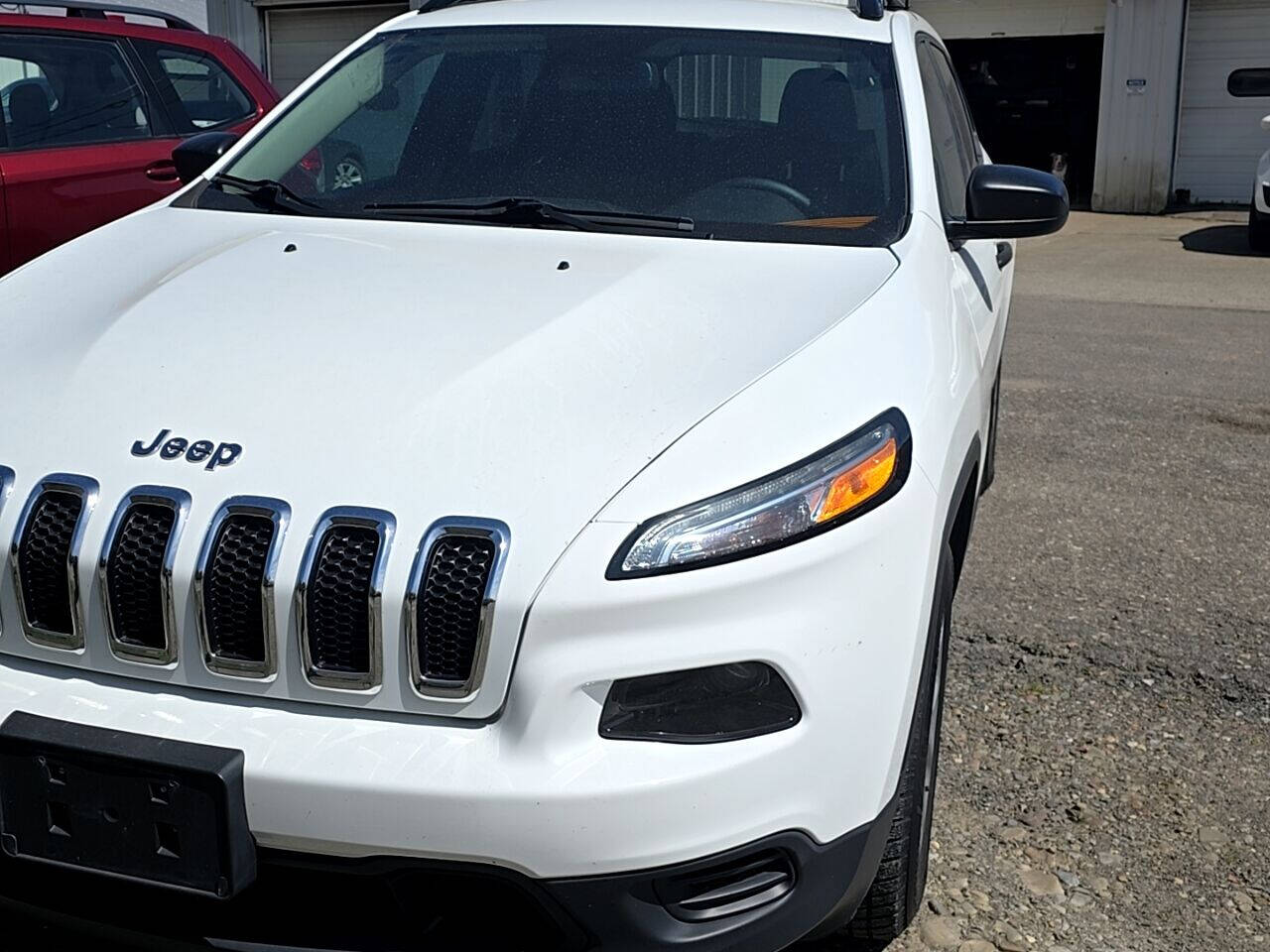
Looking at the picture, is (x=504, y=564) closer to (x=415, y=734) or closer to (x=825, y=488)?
(x=415, y=734)

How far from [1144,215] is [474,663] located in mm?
17835

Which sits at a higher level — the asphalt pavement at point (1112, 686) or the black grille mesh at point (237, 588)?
the black grille mesh at point (237, 588)

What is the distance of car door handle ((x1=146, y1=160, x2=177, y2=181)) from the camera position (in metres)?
6.27

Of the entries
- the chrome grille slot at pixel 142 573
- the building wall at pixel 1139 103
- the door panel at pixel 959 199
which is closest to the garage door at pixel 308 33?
the building wall at pixel 1139 103

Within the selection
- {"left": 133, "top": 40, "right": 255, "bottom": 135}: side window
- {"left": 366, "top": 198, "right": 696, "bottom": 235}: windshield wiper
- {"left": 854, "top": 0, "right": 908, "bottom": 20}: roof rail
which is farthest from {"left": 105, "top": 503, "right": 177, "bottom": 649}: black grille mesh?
{"left": 133, "top": 40, "right": 255, "bottom": 135}: side window

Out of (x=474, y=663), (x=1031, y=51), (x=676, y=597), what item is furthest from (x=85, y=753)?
(x=1031, y=51)

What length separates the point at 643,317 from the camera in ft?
8.50

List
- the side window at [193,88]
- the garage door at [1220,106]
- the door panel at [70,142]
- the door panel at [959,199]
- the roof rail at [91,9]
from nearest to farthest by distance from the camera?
the door panel at [959,199], the door panel at [70,142], the roof rail at [91,9], the side window at [193,88], the garage door at [1220,106]

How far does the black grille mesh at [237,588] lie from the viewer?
206cm

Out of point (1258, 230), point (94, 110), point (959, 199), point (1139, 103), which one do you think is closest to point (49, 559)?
point (959, 199)

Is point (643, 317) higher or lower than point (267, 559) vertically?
higher

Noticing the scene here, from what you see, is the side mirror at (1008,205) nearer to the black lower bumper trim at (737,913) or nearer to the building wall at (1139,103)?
the black lower bumper trim at (737,913)

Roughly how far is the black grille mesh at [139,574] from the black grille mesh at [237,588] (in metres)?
0.08

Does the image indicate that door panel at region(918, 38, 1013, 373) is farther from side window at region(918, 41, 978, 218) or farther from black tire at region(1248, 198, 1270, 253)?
black tire at region(1248, 198, 1270, 253)
